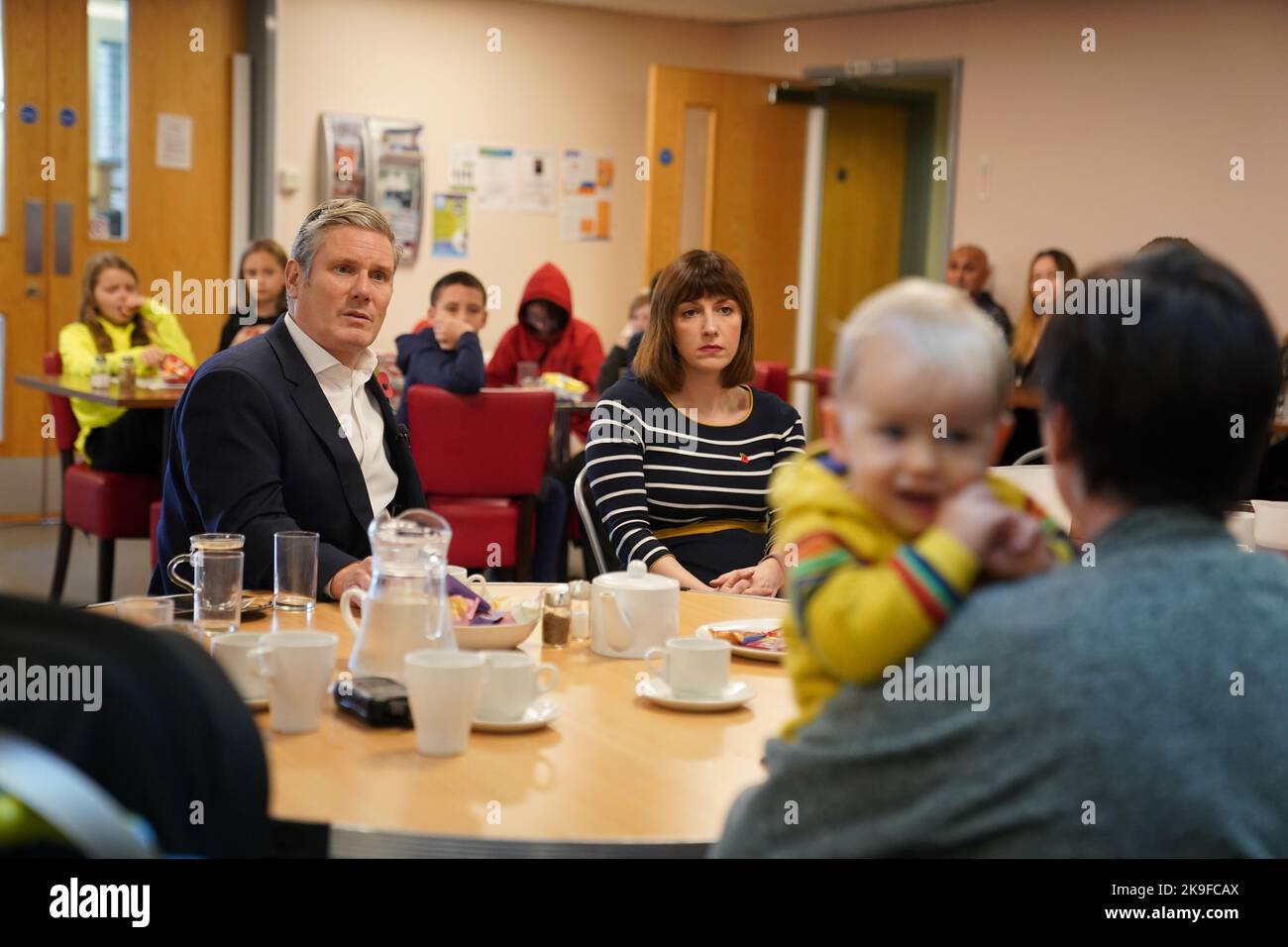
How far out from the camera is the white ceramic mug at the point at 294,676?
5.38ft

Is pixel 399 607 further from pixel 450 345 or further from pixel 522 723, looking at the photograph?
pixel 450 345

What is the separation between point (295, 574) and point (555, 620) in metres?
0.41

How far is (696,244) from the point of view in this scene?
352 inches

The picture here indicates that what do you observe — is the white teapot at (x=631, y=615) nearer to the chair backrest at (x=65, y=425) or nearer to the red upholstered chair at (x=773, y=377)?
the chair backrest at (x=65, y=425)

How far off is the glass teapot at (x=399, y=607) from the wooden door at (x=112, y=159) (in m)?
6.55

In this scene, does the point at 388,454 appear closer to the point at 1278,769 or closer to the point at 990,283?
the point at 1278,769

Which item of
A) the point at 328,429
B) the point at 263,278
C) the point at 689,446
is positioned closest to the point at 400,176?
the point at 263,278

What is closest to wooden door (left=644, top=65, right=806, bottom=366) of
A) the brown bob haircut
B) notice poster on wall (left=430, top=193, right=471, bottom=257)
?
notice poster on wall (left=430, top=193, right=471, bottom=257)

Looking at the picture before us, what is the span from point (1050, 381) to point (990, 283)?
740 cm

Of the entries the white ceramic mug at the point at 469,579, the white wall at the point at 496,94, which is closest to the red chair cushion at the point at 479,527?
the white ceramic mug at the point at 469,579

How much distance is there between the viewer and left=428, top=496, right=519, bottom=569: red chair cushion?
5.02 m

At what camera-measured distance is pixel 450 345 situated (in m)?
5.61

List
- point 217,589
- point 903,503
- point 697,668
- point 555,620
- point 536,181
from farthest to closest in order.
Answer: point 536,181, point 555,620, point 217,589, point 697,668, point 903,503
